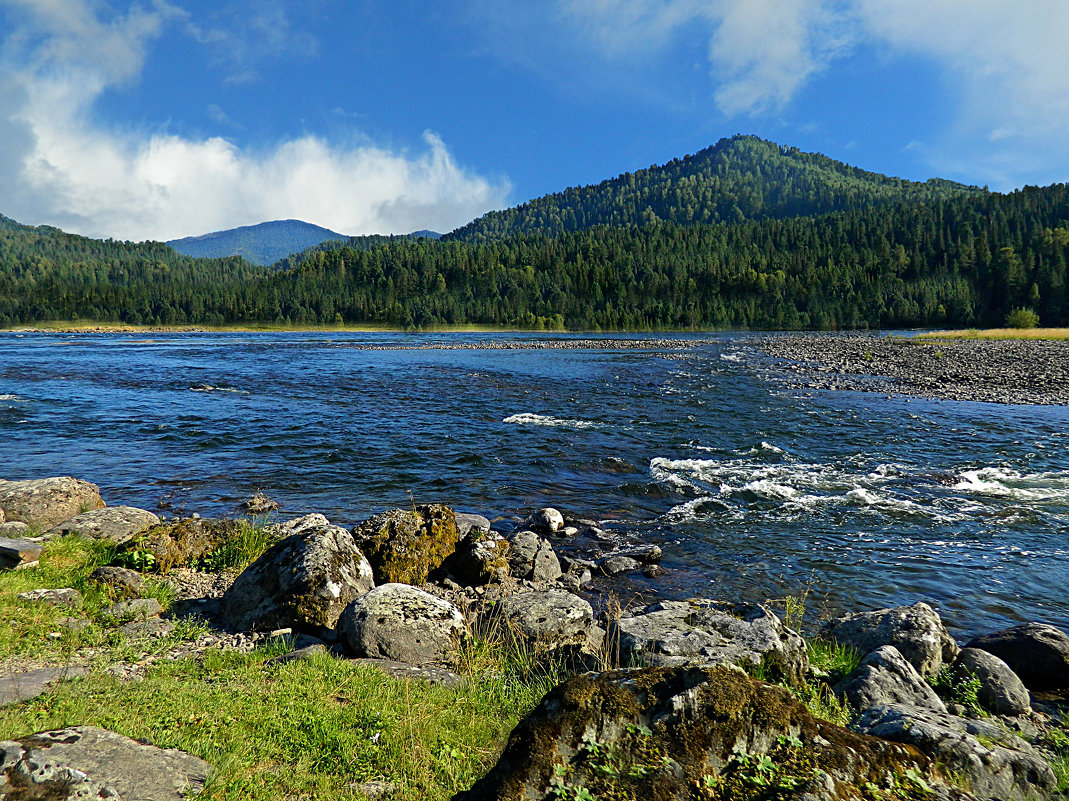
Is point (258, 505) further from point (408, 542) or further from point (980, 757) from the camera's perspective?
point (980, 757)

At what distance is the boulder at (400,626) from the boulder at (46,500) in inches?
368

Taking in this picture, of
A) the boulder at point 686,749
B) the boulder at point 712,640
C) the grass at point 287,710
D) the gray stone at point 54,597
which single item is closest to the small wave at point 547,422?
the boulder at point 712,640

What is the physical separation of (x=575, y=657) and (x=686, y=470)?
1202cm

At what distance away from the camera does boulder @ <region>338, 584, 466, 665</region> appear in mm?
7551

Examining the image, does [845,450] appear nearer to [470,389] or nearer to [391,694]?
[391,694]

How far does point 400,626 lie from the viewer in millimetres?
7742

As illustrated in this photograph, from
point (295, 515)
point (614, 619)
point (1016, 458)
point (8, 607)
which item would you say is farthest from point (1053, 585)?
point (8, 607)

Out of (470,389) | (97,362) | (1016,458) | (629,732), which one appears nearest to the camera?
(629,732)

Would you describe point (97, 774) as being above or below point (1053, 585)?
above

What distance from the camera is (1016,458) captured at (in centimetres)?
1892

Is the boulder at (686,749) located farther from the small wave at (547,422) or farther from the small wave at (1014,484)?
the small wave at (547,422)

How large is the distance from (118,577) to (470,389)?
3121 cm

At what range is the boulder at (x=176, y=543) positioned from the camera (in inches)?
409

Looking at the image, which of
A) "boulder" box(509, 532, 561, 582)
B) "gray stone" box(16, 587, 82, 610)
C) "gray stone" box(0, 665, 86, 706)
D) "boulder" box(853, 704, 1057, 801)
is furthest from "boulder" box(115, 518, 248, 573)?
"boulder" box(853, 704, 1057, 801)
